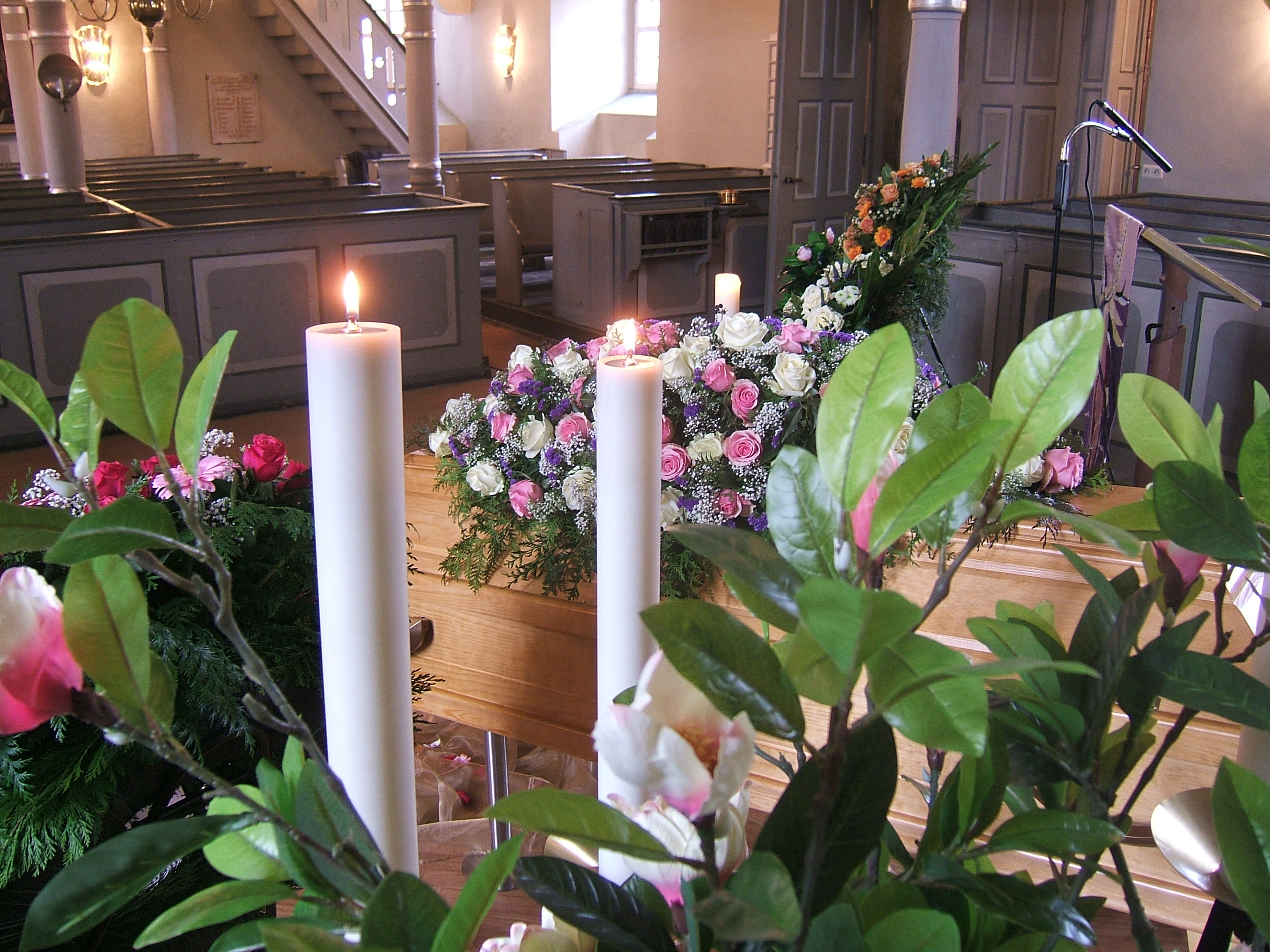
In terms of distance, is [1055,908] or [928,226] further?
[928,226]

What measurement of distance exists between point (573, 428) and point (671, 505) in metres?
0.19

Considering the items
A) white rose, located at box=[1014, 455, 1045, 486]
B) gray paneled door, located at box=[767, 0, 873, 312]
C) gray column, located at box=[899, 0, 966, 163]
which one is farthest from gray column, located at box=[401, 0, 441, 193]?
white rose, located at box=[1014, 455, 1045, 486]

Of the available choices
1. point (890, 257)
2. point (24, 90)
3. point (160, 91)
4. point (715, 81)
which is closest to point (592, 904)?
point (890, 257)

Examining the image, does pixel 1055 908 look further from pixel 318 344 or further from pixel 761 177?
pixel 761 177

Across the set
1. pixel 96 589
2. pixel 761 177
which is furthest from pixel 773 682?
pixel 761 177

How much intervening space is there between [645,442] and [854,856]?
1.00ft

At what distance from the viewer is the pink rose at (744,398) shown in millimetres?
1753

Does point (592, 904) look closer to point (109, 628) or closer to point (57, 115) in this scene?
point (109, 628)

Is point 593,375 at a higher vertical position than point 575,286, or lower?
higher

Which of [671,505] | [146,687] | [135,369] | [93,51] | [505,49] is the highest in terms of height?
[505,49]

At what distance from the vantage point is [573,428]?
175cm

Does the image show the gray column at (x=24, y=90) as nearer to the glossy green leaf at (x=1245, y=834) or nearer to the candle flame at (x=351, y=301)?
the candle flame at (x=351, y=301)

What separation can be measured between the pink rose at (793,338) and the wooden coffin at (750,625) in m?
0.39

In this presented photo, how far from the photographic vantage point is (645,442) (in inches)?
25.2
